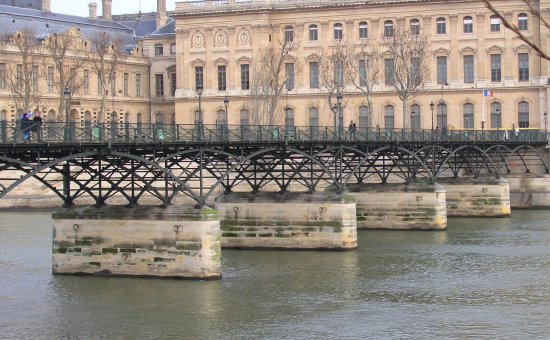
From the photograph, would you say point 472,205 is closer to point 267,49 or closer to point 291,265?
point 291,265

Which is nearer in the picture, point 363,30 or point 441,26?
point 441,26

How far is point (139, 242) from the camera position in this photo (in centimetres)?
4247

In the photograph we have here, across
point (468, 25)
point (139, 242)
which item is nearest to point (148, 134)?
point (139, 242)

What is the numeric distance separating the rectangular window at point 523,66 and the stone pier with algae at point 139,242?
7293 cm

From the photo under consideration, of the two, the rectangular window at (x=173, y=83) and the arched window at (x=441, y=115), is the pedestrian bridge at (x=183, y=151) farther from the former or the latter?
the rectangular window at (x=173, y=83)

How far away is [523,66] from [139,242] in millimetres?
74432

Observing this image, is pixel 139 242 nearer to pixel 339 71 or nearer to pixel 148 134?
pixel 148 134

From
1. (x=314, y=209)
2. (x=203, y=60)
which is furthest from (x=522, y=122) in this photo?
(x=314, y=209)

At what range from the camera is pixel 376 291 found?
41.0 meters

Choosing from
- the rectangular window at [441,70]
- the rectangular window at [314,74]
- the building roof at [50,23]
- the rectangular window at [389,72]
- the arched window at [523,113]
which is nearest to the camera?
the rectangular window at [389,72]

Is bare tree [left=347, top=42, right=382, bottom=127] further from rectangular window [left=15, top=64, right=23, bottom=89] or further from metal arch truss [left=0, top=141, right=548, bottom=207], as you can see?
rectangular window [left=15, top=64, right=23, bottom=89]

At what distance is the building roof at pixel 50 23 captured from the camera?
119 m

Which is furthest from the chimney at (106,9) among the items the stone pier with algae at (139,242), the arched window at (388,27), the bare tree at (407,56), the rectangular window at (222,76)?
the stone pier with algae at (139,242)

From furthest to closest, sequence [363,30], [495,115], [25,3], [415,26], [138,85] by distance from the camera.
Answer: [138,85] → [25,3] → [363,30] → [415,26] → [495,115]
